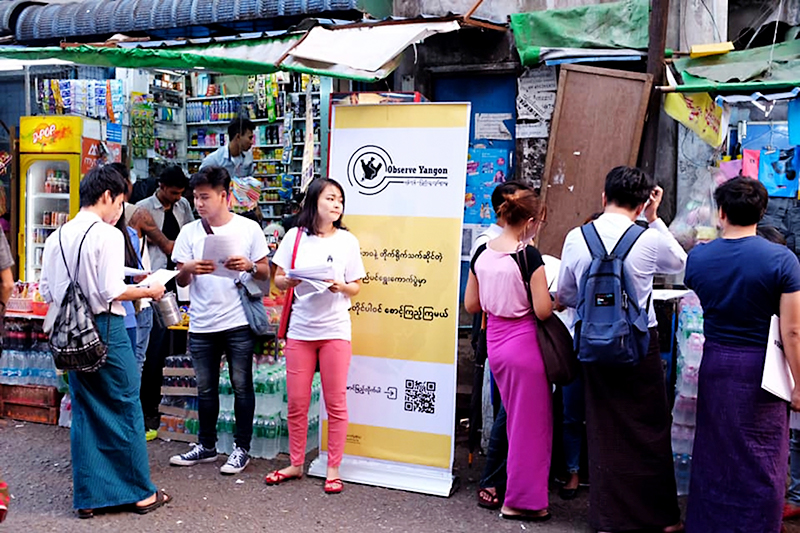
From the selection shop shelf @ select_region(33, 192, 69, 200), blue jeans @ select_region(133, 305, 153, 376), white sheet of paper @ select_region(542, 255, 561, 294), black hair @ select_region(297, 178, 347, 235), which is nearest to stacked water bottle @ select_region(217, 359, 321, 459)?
blue jeans @ select_region(133, 305, 153, 376)

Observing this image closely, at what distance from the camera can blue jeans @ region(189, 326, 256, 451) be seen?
18.8ft

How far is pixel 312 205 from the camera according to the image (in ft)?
17.7

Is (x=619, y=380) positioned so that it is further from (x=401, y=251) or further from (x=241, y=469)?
(x=241, y=469)

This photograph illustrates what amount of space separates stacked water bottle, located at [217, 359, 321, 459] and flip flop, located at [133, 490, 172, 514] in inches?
34.7

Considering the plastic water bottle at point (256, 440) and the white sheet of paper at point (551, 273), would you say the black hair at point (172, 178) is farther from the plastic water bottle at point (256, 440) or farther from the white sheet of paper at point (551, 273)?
the white sheet of paper at point (551, 273)

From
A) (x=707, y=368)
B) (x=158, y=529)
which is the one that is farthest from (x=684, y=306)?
(x=158, y=529)

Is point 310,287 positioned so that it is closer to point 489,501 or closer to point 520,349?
point 520,349

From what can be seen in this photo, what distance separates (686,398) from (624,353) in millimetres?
1065

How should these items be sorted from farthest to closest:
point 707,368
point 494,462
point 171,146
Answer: point 171,146 < point 494,462 < point 707,368

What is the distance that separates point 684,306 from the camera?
5516mm

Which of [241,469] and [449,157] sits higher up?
[449,157]

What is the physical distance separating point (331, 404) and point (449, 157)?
5.60 feet

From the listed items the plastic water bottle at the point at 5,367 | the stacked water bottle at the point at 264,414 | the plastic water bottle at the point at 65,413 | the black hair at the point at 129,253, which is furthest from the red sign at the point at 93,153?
the stacked water bottle at the point at 264,414

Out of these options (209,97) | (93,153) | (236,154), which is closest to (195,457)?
(236,154)
